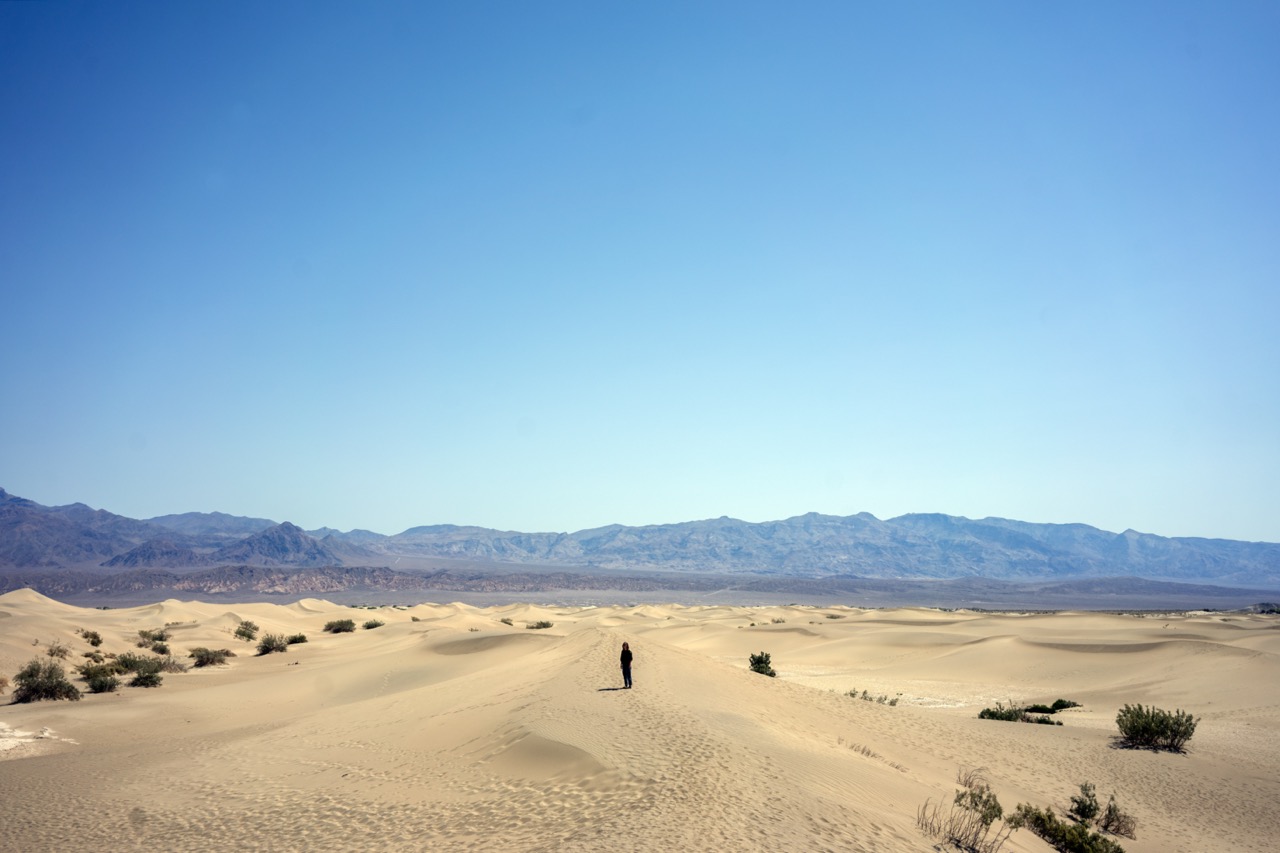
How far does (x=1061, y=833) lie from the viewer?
1084 cm

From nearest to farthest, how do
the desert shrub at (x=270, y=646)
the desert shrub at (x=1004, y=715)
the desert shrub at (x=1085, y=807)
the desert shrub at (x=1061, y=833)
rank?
the desert shrub at (x=1061, y=833), the desert shrub at (x=1085, y=807), the desert shrub at (x=1004, y=715), the desert shrub at (x=270, y=646)

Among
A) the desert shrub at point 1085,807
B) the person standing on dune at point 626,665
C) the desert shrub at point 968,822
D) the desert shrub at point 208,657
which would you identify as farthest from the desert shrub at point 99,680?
the desert shrub at point 1085,807

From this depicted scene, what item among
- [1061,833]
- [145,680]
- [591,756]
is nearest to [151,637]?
[145,680]

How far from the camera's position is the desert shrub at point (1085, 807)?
12.0 m

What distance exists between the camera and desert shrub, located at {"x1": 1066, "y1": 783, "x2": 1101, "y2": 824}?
1205 cm

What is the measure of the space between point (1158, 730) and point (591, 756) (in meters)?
14.2

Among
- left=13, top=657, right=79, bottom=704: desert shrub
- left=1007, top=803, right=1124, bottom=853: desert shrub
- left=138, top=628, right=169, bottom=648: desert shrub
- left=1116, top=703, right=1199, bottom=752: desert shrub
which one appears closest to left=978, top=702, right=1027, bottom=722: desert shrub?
left=1116, top=703, right=1199, bottom=752: desert shrub

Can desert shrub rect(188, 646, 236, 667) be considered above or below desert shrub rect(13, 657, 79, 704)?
below

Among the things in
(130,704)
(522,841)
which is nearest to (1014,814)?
(522,841)

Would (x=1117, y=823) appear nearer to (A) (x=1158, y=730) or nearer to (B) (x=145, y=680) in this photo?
(A) (x=1158, y=730)

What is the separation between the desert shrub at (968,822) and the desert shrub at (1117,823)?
2277 millimetres

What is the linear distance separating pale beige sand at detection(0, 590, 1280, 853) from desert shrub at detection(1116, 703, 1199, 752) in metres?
0.64

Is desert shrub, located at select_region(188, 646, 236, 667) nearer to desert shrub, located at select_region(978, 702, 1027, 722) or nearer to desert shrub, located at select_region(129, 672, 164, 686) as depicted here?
desert shrub, located at select_region(129, 672, 164, 686)

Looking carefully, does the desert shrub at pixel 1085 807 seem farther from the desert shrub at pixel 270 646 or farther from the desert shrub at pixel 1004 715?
the desert shrub at pixel 270 646
